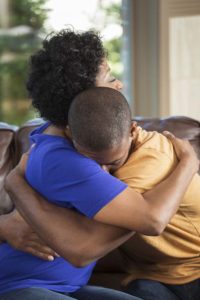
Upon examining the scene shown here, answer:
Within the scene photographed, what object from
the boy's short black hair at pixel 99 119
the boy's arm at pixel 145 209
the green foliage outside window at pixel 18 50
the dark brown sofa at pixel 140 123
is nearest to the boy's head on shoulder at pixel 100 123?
the boy's short black hair at pixel 99 119

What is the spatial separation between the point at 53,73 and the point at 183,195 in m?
0.44

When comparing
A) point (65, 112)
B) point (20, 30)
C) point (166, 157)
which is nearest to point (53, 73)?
point (65, 112)

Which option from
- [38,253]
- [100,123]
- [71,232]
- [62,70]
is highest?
[62,70]

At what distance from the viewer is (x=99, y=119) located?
3.76ft

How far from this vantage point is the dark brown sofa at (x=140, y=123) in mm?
1869

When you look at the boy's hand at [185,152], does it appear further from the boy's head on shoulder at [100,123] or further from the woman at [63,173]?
the boy's head on shoulder at [100,123]

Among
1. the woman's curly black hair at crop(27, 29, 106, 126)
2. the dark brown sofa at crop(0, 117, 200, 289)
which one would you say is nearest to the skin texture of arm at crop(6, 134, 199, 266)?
the woman's curly black hair at crop(27, 29, 106, 126)

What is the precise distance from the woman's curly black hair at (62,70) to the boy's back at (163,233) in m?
0.22

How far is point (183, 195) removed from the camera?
1.25 metres

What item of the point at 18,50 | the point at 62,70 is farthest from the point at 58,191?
the point at 18,50

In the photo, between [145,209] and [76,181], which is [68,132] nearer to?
[76,181]

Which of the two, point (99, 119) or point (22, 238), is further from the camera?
point (22, 238)

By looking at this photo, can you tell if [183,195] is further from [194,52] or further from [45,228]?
[194,52]

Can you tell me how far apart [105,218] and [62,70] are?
1.25 feet
